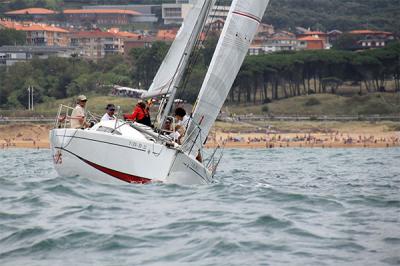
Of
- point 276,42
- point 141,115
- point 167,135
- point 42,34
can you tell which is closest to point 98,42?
point 42,34

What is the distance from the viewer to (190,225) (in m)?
18.0

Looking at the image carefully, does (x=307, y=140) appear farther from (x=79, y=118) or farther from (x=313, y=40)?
(x=313, y=40)

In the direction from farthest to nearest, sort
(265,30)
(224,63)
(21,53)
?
(265,30), (21,53), (224,63)

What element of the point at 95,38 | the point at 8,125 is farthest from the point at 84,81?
the point at 95,38

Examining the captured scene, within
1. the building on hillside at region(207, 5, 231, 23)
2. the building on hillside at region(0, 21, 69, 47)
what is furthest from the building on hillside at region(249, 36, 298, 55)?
the building on hillside at region(0, 21, 69, 47)

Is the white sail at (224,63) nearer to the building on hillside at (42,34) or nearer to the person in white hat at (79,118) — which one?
the person in white hat at (79,118)

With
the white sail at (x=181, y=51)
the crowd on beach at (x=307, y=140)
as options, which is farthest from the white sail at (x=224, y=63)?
the crowd on beach at (x=307, y=140)

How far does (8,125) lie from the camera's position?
263 ft

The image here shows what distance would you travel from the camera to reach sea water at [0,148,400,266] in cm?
1584

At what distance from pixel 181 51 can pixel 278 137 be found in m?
50.6

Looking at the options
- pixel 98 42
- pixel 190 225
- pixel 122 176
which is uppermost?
pixel 98 42

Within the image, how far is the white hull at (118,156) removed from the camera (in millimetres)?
23078

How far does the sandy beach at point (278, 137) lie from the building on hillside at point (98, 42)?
86941mm

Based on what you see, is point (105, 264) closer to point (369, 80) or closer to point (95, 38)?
point (369, 80)
